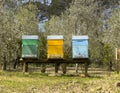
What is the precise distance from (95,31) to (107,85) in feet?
116

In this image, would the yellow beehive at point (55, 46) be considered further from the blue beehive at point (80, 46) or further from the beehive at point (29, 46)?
the beehive at point (29, 46)

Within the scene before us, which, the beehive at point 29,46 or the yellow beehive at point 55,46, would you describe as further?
the beehive at point 29,46

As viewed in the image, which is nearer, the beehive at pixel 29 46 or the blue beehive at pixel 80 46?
the blue beehive at pixel 80 46

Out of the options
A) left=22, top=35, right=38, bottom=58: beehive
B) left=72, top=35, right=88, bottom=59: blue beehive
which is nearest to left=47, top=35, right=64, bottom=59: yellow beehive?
left=72, top=35, right=88, bottom=59: blue beehive

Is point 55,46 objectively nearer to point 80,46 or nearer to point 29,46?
point 80,46

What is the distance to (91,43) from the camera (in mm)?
43500

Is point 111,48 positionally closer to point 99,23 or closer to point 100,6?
point 99,23

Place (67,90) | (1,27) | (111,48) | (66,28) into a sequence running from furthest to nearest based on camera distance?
(66,28) → (111,48) → (1,27) → (67,90)

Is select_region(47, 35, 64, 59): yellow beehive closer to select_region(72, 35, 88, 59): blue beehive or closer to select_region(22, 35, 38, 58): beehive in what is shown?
select_region(72, 35, 88, 59): blue beehive

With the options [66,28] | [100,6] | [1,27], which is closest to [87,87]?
[1,27]

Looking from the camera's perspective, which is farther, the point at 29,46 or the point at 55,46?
the point at 29,46

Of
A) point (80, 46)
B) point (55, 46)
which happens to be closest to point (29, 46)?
point (55, 46)

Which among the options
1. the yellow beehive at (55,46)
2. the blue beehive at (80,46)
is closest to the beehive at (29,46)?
the yellow beehive at (55,46)

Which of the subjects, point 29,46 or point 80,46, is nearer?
point 80,46
